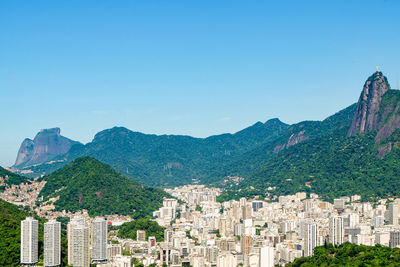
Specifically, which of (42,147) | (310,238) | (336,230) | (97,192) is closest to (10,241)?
(310,238)

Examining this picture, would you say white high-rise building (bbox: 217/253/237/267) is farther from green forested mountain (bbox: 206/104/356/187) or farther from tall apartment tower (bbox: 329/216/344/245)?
green forested mountain (bbox: 206/104/356/187)

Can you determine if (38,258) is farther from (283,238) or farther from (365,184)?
(365,184)

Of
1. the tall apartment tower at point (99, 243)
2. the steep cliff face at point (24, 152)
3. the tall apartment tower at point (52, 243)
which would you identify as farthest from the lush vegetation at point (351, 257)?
the steep cliff face at point (24, 152)

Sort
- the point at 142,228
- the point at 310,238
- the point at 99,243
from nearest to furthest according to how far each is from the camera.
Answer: the point at 99,243, the point at 310,238, the point at 142,228

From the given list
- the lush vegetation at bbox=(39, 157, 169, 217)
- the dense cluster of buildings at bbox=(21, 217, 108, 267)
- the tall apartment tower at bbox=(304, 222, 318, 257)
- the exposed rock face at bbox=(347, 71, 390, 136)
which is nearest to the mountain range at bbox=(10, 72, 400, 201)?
the exposed rock face at bbox=(347, 71, 390, 136)

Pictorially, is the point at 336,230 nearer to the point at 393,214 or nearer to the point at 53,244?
the point at 393,214

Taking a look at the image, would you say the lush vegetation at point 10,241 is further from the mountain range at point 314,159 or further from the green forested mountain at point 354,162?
the mountain range at point 314,159

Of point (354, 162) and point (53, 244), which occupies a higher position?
point (354, 162)
